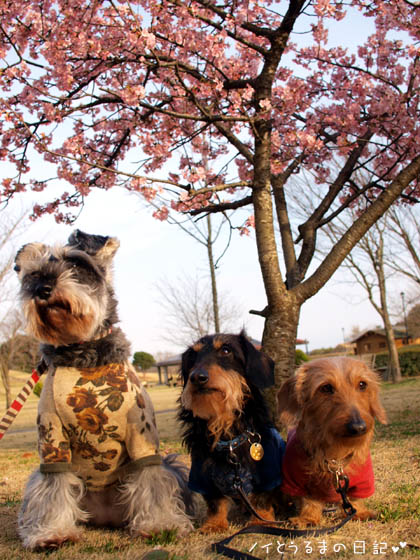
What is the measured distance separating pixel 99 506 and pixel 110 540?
0.93ft

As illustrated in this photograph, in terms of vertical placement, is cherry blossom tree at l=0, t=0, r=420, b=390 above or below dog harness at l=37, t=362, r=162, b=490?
above

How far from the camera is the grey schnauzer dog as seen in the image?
249cm

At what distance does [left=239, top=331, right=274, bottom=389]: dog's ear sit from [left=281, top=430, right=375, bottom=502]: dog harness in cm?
41

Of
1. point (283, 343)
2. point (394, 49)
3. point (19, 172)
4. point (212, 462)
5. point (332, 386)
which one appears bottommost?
point (212, 462)

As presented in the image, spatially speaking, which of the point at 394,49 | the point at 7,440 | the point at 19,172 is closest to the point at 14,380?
the point at 7,440

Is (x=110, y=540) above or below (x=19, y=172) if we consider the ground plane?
below

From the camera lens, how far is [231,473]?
2598 mm

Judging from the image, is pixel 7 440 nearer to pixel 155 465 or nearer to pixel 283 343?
pixel 283 343

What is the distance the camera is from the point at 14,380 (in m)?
39.0

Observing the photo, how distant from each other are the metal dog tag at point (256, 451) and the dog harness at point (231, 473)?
0.08 feet

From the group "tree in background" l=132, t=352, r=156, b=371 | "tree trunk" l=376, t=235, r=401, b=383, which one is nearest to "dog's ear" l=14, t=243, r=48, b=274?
"tree trunk" l=376, t=235, r=401, b=383

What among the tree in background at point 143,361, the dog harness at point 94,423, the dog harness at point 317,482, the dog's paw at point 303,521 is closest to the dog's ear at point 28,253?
the dog harness at point 94,423

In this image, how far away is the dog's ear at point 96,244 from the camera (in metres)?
2.78

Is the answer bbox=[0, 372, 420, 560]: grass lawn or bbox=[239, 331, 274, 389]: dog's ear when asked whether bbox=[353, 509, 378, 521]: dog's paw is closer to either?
bbox=[0, 372, 420, 560]: grass lawn
